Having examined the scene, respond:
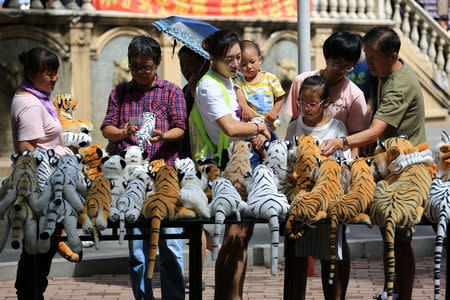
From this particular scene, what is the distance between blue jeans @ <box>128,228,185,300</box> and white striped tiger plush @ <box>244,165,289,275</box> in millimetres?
1083

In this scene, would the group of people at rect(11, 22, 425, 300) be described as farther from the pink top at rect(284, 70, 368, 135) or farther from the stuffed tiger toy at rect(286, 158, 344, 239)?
the stuffed tiger toy at rect(286, 158, 344, 239)

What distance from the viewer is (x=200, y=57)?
5.64 m

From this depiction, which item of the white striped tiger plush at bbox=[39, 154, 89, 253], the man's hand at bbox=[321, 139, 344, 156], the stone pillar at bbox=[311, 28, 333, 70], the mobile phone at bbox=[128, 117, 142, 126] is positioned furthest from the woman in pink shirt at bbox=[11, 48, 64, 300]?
the stone pillar at bbox=[311, 28, 333, 70]

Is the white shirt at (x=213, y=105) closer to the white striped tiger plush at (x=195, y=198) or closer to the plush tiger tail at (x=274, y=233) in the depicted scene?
the white striped tiger plush at (x=195, y=198)

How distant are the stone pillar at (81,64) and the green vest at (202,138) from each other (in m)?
7.72

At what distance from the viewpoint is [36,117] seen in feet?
16.0

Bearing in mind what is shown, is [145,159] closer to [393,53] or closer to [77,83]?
[393,53]

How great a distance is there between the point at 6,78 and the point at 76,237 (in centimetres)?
870

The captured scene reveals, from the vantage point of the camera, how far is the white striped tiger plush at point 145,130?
5.07 metres

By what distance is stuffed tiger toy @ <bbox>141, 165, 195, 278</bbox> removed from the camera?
4.14 meters

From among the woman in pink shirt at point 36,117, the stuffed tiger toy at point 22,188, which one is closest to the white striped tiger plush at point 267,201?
the stuffed tiger toy at point 22,188

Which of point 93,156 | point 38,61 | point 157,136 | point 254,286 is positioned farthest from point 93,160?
point 254,286

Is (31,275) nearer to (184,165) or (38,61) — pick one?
(184,165)

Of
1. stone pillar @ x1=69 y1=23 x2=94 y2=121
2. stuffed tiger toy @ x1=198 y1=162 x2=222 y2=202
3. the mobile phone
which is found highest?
stone pillar @ x1=69 y1=23 x2=94 y2=121
